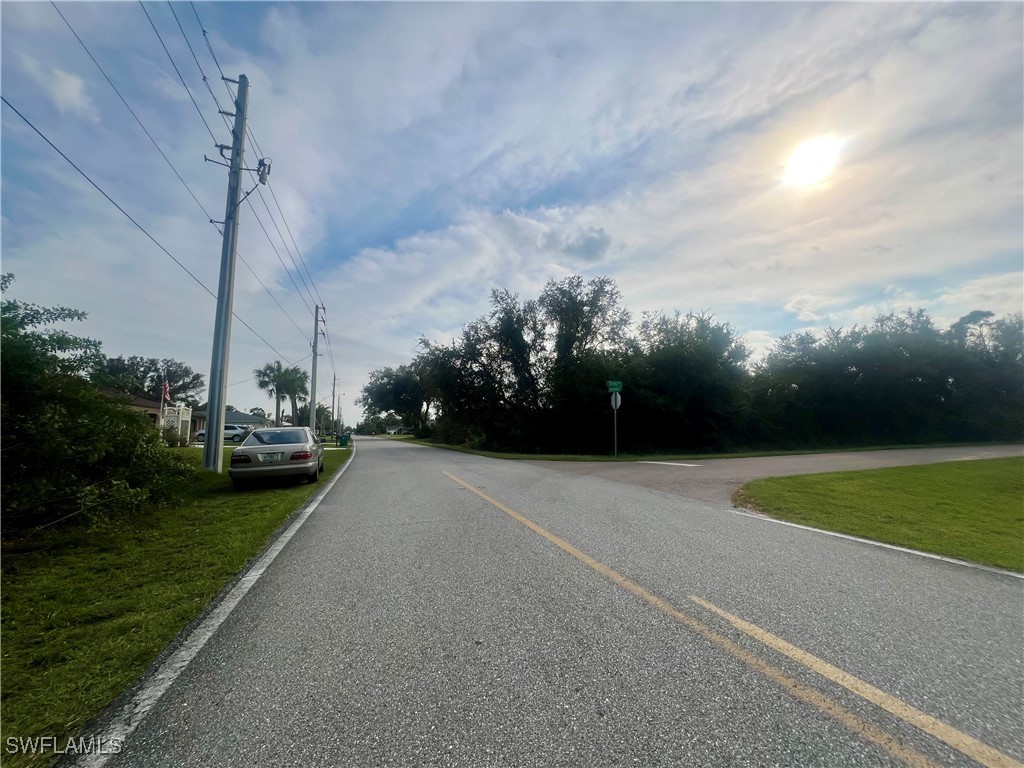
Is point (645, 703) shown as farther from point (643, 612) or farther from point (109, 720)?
point (109, 720)

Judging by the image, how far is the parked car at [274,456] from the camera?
10.2m

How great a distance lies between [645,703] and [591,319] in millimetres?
34386

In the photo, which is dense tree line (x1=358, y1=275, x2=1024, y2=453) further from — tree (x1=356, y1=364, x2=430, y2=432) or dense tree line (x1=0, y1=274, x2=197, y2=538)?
tree (x1=356, y1=364, x2=430, y2=432)

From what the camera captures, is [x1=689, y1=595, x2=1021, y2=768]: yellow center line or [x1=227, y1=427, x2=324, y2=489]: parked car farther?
[x1=227, y1=427, x2=324, y2=489]: parked car

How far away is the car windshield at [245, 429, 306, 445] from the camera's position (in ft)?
35.7

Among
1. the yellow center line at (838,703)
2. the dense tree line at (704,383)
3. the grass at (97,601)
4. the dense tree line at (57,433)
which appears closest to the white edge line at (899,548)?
the yellow center line at (838,703)

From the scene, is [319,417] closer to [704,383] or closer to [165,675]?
[704,383]

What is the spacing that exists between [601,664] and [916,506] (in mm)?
9041

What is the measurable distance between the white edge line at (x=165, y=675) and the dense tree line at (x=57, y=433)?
3.01m

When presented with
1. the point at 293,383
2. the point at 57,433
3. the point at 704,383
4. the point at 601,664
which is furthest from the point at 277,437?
the point at 293,383

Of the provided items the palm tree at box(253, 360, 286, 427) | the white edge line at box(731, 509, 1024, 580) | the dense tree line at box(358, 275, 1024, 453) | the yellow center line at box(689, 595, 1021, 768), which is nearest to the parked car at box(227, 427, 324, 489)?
the white edge line at box(731, 509, 1024, 580)

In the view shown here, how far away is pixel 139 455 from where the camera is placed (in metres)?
7.11

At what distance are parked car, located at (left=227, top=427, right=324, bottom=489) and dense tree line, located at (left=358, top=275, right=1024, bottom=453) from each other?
19307 mm

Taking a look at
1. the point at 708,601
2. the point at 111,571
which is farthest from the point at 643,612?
the point at 111,571
